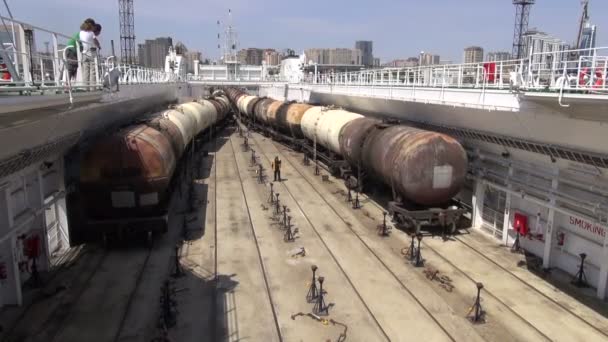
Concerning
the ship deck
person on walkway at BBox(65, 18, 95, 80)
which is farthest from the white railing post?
the ship deck

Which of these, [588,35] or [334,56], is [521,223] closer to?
[588,35]

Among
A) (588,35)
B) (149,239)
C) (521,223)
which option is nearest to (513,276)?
(521,223)

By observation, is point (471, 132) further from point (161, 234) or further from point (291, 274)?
point (161, 234)

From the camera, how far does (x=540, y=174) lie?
12109 millimetres

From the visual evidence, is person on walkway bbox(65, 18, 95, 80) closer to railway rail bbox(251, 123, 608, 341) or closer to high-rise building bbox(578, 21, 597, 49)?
railway rail bbox(251, 123, 608, 341)

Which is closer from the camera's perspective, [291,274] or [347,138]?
[291,274]

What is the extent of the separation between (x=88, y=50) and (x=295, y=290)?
25.9 feet

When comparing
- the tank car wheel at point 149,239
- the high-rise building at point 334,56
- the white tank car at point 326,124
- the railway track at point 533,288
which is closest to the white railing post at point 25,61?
the tank car wheel at point 149,239

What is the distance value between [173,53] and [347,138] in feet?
167

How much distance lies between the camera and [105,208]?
1284 cm

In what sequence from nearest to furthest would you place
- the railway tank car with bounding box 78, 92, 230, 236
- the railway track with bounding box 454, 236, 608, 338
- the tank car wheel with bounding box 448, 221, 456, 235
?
the railway track with bounding box 454, 236, 608, 338 < the railway tank car with bounding box 78, 92, 230, 236 < the tank car wheel with bounding box 448, 221, 456, 235

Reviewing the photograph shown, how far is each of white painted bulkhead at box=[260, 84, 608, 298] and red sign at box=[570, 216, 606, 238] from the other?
0.08 feet

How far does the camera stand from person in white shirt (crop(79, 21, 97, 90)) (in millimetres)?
10995

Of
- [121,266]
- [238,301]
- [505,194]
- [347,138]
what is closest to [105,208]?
[121,266]
